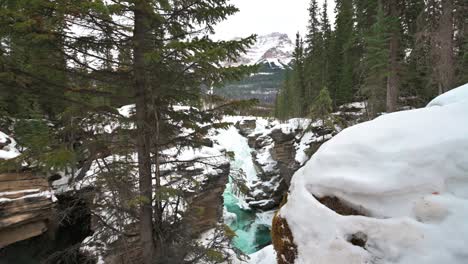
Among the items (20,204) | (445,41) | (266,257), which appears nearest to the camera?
(266,257)

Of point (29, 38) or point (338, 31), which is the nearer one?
point (29, 38)

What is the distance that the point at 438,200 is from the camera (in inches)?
76.3

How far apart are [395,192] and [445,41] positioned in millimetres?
10397

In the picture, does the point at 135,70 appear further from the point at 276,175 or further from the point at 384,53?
the point at 276,175

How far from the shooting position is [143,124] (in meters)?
5.05

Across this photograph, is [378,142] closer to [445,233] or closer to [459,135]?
[459,135]

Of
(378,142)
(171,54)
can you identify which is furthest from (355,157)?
(171,54)

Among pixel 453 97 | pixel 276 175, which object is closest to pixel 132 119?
pixel 453 97

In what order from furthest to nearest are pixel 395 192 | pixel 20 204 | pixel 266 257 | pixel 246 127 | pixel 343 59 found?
1. pixel 246 127
2. pixel 343 59
3. pixel 20 204
4. pixel 266 257
5. pixel 395 192

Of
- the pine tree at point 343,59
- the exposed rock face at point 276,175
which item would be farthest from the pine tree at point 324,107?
the pine tree at point 343,59

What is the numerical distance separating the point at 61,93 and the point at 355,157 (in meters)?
5.17

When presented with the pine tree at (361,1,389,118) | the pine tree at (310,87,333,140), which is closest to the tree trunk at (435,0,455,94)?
the pine tree at (310,87,333,140)

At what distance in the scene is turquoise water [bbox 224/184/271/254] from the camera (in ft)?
59.5

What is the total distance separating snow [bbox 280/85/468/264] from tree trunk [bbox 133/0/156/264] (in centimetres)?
352
